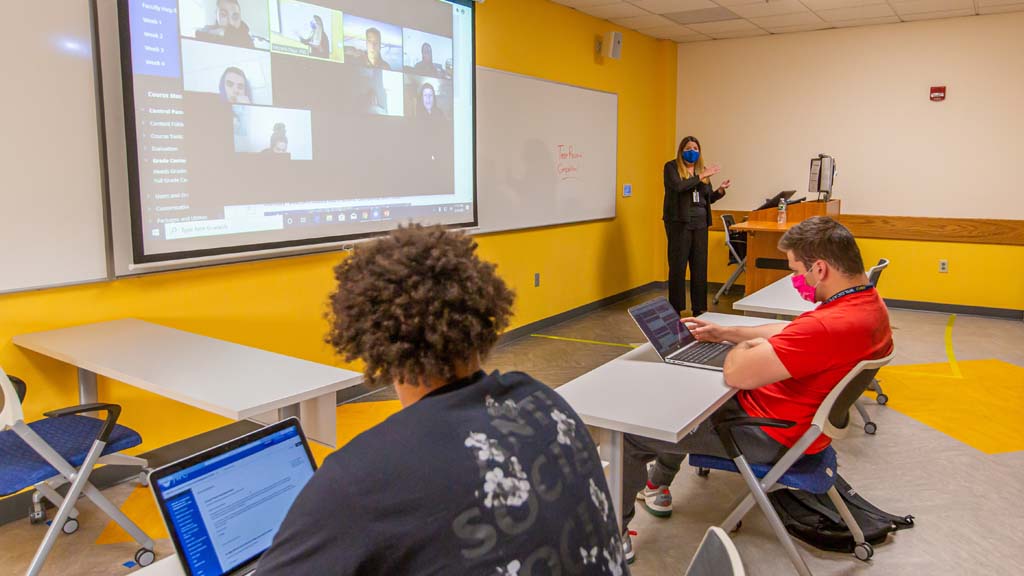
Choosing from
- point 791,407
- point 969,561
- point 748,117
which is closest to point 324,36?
point 791,407

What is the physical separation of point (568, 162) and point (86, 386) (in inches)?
170

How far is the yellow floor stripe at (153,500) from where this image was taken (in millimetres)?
2828

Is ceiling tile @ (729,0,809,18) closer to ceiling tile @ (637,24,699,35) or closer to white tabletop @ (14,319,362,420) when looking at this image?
ceiling tile @ (637,24,699,35)

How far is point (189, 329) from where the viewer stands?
3451 mm

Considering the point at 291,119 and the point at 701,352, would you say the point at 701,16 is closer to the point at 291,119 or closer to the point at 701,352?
the point at 291,119

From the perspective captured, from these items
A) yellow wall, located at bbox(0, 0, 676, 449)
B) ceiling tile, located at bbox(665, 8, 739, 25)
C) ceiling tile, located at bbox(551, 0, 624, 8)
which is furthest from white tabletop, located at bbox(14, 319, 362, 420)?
ceiling tile, located at bbox(665, 8, 739, 25)

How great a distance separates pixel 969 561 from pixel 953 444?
1.25 meters

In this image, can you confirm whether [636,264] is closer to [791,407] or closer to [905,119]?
[905,119]

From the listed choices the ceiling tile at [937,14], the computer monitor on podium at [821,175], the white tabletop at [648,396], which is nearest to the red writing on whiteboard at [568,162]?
the computer monitor on podium at [821,175]

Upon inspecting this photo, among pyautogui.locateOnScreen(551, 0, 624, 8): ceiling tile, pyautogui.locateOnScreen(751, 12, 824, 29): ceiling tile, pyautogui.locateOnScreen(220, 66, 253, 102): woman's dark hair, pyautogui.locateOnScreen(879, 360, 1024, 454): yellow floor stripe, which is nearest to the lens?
pyautogui.locateOnScreen(220, 66, 253, 102): woman's dark hair

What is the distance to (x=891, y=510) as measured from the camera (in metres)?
3.07

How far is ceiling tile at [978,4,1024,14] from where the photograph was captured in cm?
629

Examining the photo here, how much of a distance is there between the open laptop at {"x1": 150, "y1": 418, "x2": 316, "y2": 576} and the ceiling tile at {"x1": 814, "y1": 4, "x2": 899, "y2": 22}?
6.64 meters

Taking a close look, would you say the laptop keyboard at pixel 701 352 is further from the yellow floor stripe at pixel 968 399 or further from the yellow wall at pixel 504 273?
the yellow floor stripe at pixel 968 399
